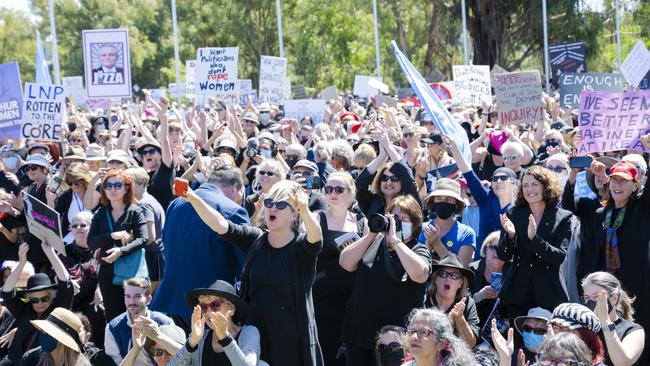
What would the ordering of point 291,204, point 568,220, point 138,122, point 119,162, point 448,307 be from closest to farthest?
point 291,204
point 448,307
point 568,220
point 119,162
point 138,122

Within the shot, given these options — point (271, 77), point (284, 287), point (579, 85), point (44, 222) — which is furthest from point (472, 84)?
point (284, 287)

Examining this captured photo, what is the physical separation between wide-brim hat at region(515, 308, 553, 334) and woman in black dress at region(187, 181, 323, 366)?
1249 millimetres

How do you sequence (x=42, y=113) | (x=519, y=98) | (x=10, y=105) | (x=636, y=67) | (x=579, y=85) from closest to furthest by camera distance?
(x=519, y=98)
(x=636, y=67)
(x=42, y=113)
(x=10, y=105)
(x=579, y=85)

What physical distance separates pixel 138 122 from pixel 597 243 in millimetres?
6367

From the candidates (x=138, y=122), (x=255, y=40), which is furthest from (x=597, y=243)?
(x=255, y=40)

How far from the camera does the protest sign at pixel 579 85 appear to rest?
17.4m

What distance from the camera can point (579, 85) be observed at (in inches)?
690

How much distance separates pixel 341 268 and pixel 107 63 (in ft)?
35.5

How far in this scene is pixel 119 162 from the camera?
1033 cm

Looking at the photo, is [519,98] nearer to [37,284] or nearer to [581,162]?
[581,162]

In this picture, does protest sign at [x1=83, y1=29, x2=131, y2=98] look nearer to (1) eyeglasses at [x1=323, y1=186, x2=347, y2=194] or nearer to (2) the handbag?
(2) the handbag

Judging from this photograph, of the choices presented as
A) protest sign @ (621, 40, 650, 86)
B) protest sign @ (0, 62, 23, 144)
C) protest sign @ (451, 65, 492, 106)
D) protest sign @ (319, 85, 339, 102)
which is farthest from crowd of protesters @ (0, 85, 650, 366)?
protest sign @ (319, 85, 339, 102)

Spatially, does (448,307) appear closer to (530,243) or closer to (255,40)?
(530,243)

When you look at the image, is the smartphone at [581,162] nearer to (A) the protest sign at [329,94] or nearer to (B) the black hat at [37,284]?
(B) the black hat at [37,284]
